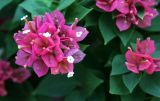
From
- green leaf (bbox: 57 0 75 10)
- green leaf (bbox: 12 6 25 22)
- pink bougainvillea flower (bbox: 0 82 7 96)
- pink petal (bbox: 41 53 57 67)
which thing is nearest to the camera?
pink petal (bbox: 41 53 57 67)

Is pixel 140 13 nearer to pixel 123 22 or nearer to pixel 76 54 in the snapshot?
pixel 123 22

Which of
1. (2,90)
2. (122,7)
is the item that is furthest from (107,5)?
(2,90)

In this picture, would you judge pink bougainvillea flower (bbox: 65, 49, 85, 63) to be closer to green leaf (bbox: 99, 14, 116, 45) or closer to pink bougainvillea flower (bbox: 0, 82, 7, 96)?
green leaf (bbox: 99, 14, 116, 45)

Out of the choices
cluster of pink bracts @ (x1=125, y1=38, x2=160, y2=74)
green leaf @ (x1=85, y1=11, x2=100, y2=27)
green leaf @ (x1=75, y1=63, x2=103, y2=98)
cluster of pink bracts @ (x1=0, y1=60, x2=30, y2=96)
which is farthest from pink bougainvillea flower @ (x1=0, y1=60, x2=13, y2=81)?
cluster of pink bracts @ (x1=125, y1=38, x2=160, y2=74)

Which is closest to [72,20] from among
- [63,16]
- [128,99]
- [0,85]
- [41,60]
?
[63,16]

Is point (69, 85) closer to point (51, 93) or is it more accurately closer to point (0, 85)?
point (51, 93)

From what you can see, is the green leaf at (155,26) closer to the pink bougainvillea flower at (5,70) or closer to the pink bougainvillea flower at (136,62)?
the pink bougainvillea flower at (136,62)

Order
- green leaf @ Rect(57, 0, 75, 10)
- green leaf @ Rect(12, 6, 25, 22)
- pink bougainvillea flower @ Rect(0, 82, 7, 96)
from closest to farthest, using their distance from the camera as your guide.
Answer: green leaf @ Rect(57, 0, 75, 10), green leaf @ Rect(12, 6, 25, 22), pink bougainvillea flower @ Rect(0, 82, 7, 96)
